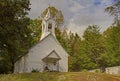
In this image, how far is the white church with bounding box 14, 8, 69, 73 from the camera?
38250 millimetres

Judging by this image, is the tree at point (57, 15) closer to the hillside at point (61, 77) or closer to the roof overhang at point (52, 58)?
the roof overhang at point (52, 58)

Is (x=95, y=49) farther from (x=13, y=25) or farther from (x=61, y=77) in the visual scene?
(x=61, y=77)

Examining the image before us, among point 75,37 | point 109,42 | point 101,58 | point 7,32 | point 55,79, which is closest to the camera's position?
point 55,79

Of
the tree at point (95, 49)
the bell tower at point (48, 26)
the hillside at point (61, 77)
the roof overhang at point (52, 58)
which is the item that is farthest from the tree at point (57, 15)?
the hillside at point (61, 77)

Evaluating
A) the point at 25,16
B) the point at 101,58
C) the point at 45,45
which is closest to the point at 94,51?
the point at 101,58

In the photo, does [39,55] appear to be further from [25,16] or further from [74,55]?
[74,55]

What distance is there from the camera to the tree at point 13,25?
1048 inches

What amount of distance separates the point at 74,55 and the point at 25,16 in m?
27.2

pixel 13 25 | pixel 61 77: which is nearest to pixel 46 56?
pixel 13 25

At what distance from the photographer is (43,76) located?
19672mm

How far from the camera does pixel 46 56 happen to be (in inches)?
1529

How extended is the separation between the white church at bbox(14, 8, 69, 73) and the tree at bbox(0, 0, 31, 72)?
23.7 ft

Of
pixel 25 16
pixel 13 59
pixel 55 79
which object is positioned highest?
pixel 25 16

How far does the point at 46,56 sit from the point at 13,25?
481 inches
